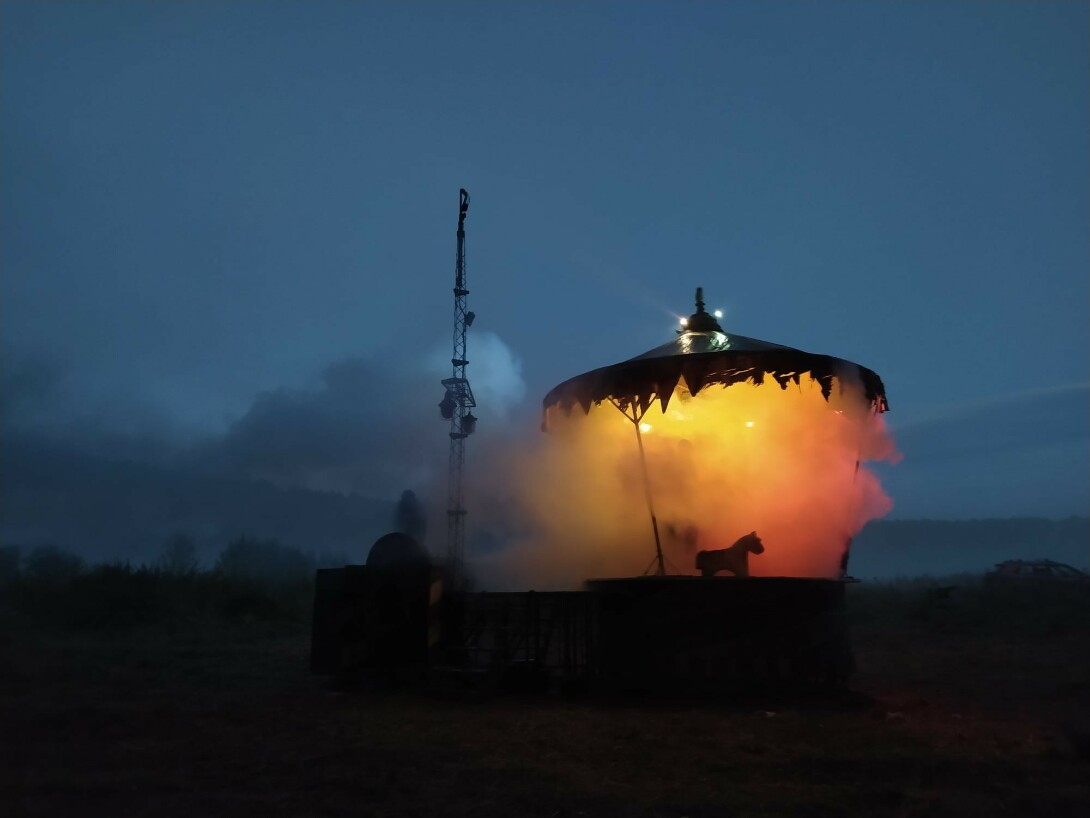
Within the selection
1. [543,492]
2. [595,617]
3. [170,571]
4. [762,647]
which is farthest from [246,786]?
[170,571]

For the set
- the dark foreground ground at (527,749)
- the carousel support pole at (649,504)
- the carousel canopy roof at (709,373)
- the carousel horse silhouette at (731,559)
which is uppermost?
the carousel canopy roof at (709,373)

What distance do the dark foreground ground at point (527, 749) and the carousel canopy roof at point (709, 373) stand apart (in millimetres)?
6137

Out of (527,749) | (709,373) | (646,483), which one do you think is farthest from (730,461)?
(527,749)

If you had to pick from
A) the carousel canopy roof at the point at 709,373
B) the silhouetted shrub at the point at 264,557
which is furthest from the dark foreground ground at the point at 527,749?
the silhouetted shrub at the point at 264,557

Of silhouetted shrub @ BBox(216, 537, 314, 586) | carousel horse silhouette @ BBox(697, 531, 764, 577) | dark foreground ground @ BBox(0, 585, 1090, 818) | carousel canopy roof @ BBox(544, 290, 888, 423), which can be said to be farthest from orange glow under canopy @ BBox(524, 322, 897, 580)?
silhouetted shrub @ BBox(216, 537, 314, 586)

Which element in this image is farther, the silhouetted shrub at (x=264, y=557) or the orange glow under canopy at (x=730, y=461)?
the silhouetted shrub at (x=264, y=557)

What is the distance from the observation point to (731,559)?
51.6 ft

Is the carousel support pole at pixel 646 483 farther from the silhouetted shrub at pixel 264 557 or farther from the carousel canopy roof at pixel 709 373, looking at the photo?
the silhouetted shrub at pixel 264 557

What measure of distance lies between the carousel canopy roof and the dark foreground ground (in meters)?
6.14

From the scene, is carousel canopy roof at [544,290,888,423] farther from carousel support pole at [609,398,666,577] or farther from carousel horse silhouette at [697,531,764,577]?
carousel horse silhouette at [697,531,764,577]

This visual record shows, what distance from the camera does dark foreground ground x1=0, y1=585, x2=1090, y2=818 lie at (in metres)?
7.63

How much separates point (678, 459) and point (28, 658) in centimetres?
1784

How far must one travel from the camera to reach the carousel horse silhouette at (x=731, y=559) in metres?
15.7

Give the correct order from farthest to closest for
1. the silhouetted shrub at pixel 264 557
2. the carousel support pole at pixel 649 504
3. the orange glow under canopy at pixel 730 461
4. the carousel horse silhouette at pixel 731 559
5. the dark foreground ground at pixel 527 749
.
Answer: the silhouetted shrub at pixel 264 557
the orange glow under canopy at pixel 730 461
the carousel support pole at pixel 649 504
the carousel horse silhouette at pixel 731 559
the dark foreground ground at pixel 527 749
